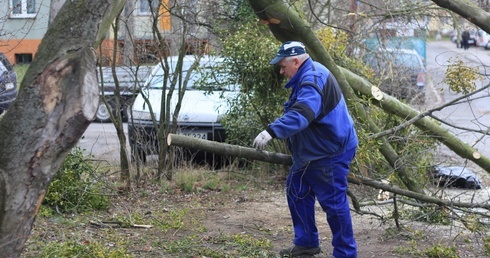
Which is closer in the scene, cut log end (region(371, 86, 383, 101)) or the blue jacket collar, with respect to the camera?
the blue jacket collar

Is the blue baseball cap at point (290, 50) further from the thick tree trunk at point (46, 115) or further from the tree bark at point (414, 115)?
the tree bark at point (414, 115)

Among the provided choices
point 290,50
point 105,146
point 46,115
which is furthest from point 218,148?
point 105,146

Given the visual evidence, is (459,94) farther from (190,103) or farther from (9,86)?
(9,86)

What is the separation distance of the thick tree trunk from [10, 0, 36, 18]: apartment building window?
3202 millimetres

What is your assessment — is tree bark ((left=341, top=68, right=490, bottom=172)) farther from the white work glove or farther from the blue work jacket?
the white work glove

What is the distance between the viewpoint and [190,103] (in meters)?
10.5

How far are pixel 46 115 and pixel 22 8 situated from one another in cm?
405

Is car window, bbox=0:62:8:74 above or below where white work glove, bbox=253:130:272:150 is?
above

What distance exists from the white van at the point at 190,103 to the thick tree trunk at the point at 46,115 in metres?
4.50

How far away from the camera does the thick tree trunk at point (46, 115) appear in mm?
3850

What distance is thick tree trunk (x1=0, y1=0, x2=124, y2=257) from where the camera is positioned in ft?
12.6

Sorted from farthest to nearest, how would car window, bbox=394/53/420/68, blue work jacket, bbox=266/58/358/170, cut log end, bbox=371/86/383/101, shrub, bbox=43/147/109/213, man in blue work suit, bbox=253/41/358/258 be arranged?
car window, bbox=394/53/420/68, cut log end, bbox=371/86/383/101, shrub, bbox=43/147/109/213, man in blue work suit, bbox=253/41/358/258, blue work jacket, bbox=266/58/358/170

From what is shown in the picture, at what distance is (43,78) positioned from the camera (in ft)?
12.8

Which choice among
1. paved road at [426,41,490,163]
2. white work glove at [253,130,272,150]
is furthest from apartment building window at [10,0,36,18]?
paved road at [426,41,490,163]
